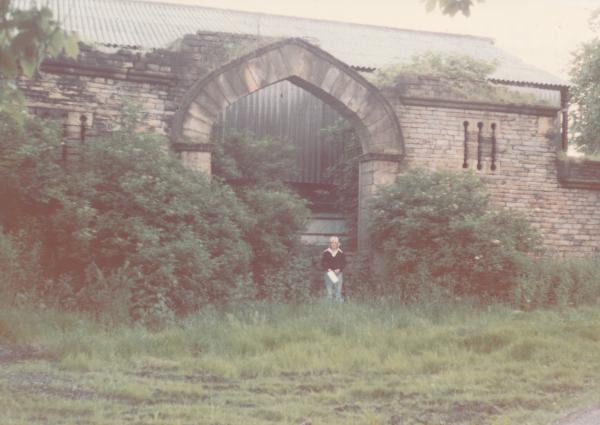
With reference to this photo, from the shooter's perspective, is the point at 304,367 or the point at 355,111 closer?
the point at 304,367

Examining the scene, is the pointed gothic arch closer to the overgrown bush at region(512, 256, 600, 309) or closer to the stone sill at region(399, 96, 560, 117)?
→ the stone sill at region(399, 96, 560, 117)

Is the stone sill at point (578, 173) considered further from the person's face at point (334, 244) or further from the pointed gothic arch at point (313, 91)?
the person's face at point (334, 244)

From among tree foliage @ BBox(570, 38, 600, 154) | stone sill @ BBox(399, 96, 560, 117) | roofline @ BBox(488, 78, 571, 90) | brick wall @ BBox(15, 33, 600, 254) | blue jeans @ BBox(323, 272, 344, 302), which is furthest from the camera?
tree foliage @ BBox(570, 38, 600, 154)

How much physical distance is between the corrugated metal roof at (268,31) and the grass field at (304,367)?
11146 millimetres

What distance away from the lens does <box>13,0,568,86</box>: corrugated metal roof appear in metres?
20.5

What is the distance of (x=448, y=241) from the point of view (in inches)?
508

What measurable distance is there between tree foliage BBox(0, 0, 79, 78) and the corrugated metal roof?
48.8 ft

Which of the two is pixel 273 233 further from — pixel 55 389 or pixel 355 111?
pixel 55 389

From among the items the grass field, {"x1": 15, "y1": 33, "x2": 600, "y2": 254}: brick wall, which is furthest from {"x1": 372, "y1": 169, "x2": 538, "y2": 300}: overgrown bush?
the grass field

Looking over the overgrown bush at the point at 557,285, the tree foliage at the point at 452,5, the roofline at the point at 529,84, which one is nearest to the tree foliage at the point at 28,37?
the tree foliage at the point at 452,5

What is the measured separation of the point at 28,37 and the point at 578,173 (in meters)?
12.8

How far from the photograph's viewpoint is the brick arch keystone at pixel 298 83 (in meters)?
13.2

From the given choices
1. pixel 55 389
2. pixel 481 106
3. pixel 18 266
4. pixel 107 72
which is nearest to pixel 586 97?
pixel 481 106

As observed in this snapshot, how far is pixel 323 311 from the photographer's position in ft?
34.0
